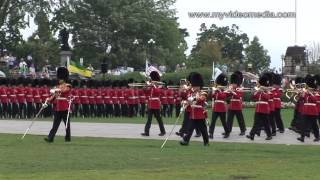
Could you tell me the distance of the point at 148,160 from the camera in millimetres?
13875

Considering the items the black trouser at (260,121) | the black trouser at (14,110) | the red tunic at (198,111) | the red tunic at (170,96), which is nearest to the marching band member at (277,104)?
the black trouser at (260,121)

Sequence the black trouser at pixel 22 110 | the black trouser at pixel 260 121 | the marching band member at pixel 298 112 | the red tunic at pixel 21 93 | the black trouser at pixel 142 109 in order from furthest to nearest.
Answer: the black trouser at pixel 142 109
the black trouser at pixel 22 110
the red tunic at pixel 21 93
the marching band member at pixel 298 112
the black trouser at pixel 260 121

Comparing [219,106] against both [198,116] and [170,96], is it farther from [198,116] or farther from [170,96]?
[170,96]

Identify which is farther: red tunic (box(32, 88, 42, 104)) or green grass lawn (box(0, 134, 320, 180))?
red tunic (box(32, 88, 42, 104))

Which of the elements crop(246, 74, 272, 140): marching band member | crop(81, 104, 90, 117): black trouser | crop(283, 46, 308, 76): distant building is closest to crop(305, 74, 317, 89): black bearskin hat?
crop(246, 74, 272, 140): marching band member

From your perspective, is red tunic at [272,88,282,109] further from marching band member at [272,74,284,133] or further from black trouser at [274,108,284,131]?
black trouser at [274,108,284,131]

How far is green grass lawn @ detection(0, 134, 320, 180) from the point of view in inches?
460

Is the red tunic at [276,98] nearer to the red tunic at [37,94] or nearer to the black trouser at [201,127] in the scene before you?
the black trouser at [201,127]

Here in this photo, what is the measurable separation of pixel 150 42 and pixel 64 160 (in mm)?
53114

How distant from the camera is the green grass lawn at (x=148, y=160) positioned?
38.3 feet

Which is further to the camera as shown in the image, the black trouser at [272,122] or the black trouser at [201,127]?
the black trouser at [272,122]

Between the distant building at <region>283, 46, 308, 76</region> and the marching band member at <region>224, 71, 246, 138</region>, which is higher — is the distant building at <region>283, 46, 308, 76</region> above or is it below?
above

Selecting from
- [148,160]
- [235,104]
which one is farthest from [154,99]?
[148,160]

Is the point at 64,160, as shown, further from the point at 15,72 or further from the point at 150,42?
the point at 150,42
